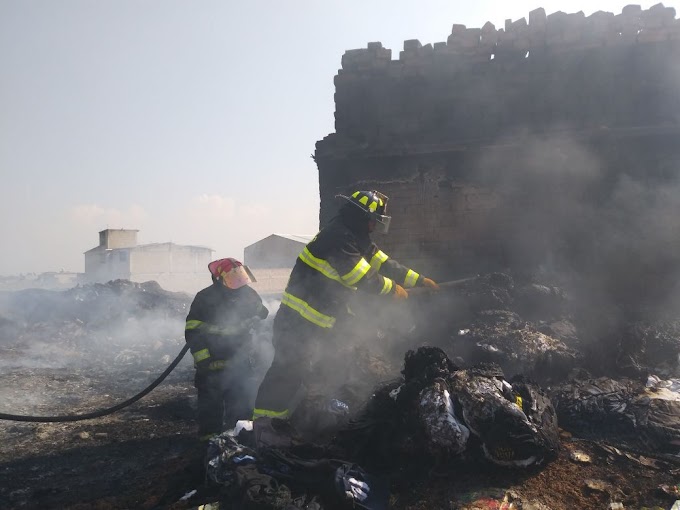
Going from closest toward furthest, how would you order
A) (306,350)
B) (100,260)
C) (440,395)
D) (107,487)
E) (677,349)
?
(440,395), (107,487), (306,350), (677,349), (100,260)

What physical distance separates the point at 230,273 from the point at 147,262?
90.4ft

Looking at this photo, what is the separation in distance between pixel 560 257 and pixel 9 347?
461 inches

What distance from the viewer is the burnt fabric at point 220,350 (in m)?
4.54

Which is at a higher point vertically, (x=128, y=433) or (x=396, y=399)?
(x=396, y=399)

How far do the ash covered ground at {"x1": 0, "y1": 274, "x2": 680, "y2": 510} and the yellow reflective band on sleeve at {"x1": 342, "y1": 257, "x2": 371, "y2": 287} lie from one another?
39.1 inches

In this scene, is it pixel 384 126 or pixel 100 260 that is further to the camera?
pixel 100 260

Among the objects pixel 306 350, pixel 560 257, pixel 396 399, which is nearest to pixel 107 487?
pixel 306 350

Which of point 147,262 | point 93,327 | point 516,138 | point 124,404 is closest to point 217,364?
point 124,404

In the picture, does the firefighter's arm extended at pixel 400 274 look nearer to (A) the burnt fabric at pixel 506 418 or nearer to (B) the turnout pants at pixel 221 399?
(A) the burnt fabric at pixel 506 418

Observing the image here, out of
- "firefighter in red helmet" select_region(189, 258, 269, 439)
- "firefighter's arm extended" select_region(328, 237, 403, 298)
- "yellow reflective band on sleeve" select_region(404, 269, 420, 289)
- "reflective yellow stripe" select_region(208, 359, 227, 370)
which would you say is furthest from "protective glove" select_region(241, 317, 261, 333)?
"yellow reflective band on sleeve" select_region(404, 269, 420, 289)

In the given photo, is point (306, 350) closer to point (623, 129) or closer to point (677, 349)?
point (677, 349)

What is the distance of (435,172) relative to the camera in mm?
6609

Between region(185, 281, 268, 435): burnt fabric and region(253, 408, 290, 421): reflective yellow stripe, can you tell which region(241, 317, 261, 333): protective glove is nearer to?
region(185, 281, 268, 435): burnt fabric

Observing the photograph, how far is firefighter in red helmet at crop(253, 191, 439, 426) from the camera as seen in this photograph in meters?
4.11
